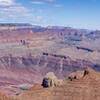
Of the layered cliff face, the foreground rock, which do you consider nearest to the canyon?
the layered cliff face

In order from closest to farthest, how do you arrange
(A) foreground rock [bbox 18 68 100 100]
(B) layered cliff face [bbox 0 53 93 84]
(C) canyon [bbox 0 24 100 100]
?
1. (A) foreground rock [bbox 18 68 100 100]
2. (C) canyon [bbox 0 24 100 100]
3. (B) layered cliff face [bbox 0 53 93 84]

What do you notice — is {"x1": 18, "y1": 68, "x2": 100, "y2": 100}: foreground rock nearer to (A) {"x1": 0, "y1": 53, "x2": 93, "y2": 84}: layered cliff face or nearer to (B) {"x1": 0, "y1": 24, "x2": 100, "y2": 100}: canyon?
(B) {"x1": 0, "y1": 24, "x2": 100, "y2": 100}: canyon

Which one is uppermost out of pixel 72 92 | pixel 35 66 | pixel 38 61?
pixel 72 92

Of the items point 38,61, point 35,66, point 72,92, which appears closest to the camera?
point 72,92

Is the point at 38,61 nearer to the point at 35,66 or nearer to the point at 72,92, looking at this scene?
the point at 35,66

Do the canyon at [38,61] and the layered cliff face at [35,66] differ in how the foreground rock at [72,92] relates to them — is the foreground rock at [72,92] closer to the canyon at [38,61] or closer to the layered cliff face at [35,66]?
the canyon at [38,61]

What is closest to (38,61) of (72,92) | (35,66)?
(35,66)

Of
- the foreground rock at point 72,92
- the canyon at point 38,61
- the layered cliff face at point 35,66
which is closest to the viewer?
the foreground rock at point 72,92

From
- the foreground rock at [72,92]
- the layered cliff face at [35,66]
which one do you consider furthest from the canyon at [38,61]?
the foreground rock at [72,92]

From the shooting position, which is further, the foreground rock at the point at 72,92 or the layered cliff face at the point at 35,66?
the layered cliff face at the point at 35,66

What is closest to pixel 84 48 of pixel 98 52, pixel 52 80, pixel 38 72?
pixel 98 52

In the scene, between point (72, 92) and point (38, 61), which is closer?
point (72, 92)
